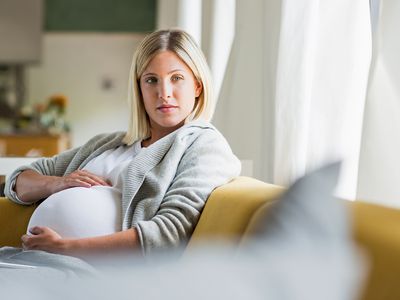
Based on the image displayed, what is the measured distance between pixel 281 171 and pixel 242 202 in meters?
0.73

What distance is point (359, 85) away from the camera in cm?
170

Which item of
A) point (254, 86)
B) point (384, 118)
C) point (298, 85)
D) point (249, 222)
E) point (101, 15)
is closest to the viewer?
point (249, 222)

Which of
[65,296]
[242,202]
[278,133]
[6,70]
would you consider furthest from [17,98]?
[65,296]

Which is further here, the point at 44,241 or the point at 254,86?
the point at 254,86

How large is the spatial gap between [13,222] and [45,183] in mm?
173

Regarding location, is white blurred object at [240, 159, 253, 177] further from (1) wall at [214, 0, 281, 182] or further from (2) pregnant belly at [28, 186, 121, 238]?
(2) pregnant belly at [28, 186, 121, 238]

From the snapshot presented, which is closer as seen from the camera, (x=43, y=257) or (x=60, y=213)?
(x=43, y=257)

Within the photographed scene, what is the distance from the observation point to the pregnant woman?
5.11ft

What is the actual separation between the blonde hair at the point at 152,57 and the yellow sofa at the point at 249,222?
0.74 ft

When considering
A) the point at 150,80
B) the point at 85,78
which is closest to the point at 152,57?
the point at 150,80

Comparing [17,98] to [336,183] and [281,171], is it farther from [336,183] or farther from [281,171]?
[336,183]

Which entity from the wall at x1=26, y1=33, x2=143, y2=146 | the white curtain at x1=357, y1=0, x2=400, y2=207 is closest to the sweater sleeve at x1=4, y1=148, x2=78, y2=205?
the white curtain at x1=357, y1=0, x2=400, y2=207

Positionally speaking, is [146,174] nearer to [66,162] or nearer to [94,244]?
[94,244]

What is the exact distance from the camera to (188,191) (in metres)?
1.59
